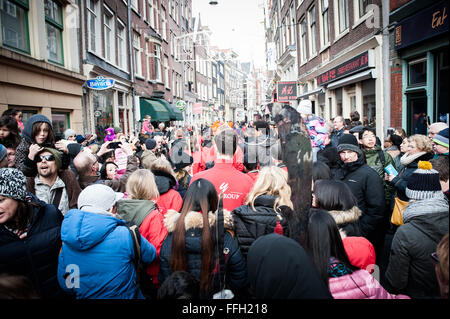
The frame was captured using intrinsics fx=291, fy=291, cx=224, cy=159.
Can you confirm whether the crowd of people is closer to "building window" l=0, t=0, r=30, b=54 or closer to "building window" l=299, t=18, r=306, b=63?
"building window" l=0, t=0, r=30, b=54

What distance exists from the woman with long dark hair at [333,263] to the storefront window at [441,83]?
16.9 ft

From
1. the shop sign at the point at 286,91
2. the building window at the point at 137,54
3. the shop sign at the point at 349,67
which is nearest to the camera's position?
the shop sign at the point at 349,67

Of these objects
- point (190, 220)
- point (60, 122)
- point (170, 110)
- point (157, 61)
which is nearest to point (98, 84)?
point (60, 122)

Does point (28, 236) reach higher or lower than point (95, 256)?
higher

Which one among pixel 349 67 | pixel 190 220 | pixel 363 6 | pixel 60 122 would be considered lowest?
pixel 190 220

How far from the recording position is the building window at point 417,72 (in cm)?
616

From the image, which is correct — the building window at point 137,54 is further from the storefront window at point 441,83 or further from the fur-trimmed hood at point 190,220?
the fur-trimmed hood at point 190,220

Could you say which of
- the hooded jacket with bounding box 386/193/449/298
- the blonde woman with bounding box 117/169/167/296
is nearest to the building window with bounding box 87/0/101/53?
the blonde woman with bounding box 117/169/167/296

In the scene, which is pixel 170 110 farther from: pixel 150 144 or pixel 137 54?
pixel 150 144

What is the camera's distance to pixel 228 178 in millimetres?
2926

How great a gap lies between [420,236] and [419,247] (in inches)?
3.0

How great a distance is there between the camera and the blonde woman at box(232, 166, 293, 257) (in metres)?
2.21

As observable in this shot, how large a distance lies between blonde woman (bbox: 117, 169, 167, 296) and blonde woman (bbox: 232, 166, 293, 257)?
746 millimetres

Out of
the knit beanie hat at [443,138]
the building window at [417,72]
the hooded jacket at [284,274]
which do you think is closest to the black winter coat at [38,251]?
the hooded jacket at [284,274]
